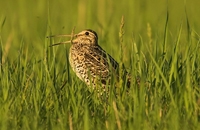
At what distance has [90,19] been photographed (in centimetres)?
845

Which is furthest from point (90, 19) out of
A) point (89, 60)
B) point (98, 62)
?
point (98, 62)

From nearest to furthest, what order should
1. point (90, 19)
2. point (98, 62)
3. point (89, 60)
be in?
point (98, 62) < point (89, 60) < point (90, 19)

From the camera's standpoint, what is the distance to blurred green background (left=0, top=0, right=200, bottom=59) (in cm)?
868

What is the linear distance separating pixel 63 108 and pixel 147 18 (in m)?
4.98

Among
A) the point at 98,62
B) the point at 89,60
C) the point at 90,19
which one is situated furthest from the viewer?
the point at 90,19

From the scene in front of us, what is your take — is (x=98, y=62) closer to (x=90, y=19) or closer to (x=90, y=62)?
(x=90, y=62)

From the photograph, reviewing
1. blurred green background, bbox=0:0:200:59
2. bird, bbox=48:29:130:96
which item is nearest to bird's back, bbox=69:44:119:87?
bird, bbox=48:29:130:96

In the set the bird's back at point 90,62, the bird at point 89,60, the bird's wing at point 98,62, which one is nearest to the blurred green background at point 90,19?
the bird at point 89,60

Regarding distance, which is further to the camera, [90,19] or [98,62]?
[90,19]

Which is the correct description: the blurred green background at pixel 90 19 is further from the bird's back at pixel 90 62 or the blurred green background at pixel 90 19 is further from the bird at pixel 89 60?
the bird's back at pixel 90 62

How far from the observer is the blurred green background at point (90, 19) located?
28.5 feet

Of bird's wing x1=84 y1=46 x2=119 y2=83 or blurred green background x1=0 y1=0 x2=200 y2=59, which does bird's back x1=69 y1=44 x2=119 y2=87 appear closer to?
bird's wing x1=84 y1=46 x2=119 y2=83

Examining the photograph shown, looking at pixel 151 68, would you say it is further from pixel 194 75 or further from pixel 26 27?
pixel 26 27

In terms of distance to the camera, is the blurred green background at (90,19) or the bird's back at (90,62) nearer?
the bird's back at (90,62)
